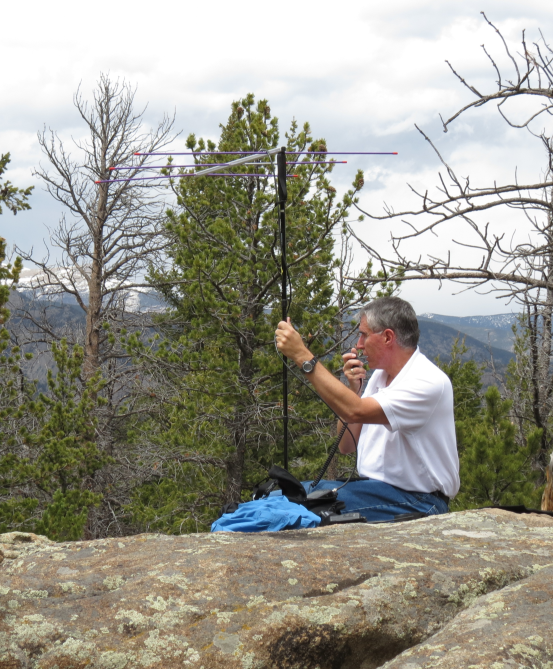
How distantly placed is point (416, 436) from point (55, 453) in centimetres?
682

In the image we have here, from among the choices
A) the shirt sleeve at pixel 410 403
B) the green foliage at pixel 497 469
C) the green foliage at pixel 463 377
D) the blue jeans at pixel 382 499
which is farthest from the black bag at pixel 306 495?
the green foliage at pixel 463 377

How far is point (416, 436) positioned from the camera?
9.61 feet

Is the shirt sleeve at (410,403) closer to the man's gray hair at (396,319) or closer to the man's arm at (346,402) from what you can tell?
the man's arm at (346,402)

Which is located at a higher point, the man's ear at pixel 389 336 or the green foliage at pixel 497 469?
the man's ear at pixel 389 336

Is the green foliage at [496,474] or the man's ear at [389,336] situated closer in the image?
the man's ear at [389,336]

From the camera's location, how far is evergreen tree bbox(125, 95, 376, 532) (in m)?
8.81

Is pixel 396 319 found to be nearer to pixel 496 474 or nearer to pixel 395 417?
pixel 395 417

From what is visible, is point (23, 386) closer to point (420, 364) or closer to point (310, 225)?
point (310, 225)

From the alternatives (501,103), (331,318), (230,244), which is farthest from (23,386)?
(501,103)

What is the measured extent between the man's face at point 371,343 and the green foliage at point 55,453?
548 centimetres

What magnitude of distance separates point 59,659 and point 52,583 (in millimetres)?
292

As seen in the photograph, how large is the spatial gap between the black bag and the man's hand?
547 mm

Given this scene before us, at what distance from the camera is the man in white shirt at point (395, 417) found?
Result: 2.81 meters

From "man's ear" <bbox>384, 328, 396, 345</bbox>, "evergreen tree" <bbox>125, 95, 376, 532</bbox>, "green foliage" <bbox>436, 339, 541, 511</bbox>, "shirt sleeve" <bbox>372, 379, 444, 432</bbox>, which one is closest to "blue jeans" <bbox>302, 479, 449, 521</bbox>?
"shirt sleeve" <bbox>372, 379, 444, 432</bbox>
